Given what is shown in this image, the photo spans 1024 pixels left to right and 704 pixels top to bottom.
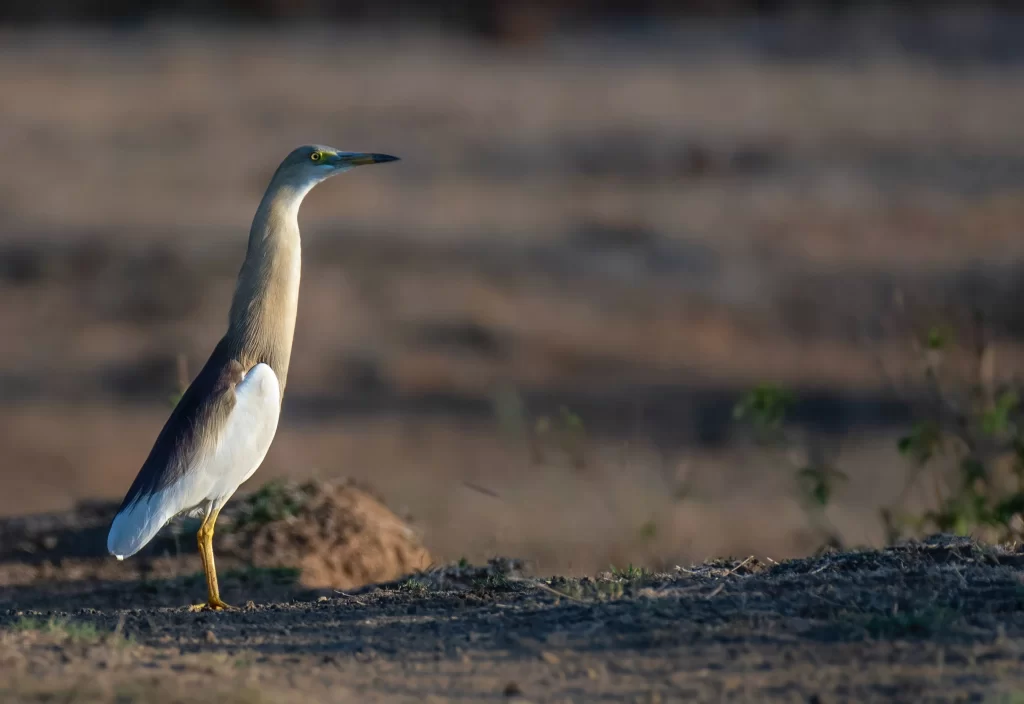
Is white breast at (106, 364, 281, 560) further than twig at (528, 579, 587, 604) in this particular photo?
Yes

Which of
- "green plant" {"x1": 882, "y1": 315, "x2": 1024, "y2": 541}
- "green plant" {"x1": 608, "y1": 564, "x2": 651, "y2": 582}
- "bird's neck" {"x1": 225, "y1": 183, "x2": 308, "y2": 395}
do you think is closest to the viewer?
"green plant" {"x1": 608, "y1": 564, "x2": 651, "y2": 582}

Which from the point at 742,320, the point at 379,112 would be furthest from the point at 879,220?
the point at 379,112

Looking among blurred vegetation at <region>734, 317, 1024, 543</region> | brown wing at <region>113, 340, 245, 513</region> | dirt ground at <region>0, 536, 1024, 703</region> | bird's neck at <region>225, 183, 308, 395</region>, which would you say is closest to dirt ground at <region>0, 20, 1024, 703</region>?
dirt ground at <region>0, 536, 1024, 703</region>

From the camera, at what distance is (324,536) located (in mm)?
6695

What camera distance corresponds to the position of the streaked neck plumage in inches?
229

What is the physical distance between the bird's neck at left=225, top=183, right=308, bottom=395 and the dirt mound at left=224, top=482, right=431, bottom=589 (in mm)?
1047

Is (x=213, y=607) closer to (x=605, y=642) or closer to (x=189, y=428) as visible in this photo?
(x=189, y=428)

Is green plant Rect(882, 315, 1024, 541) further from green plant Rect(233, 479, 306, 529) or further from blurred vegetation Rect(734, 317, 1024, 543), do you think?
green plant Rect(233, 479, 306, 529)

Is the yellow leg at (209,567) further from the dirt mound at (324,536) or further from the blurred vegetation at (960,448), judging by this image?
the blurred vegetation at (960,448)

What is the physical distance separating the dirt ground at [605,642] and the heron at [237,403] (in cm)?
48

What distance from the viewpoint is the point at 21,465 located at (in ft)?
38.7

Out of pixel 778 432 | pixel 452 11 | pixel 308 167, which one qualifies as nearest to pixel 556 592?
pixel 308 167

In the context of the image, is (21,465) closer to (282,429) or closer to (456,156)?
(282,429)

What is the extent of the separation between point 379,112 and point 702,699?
17.4 meters
